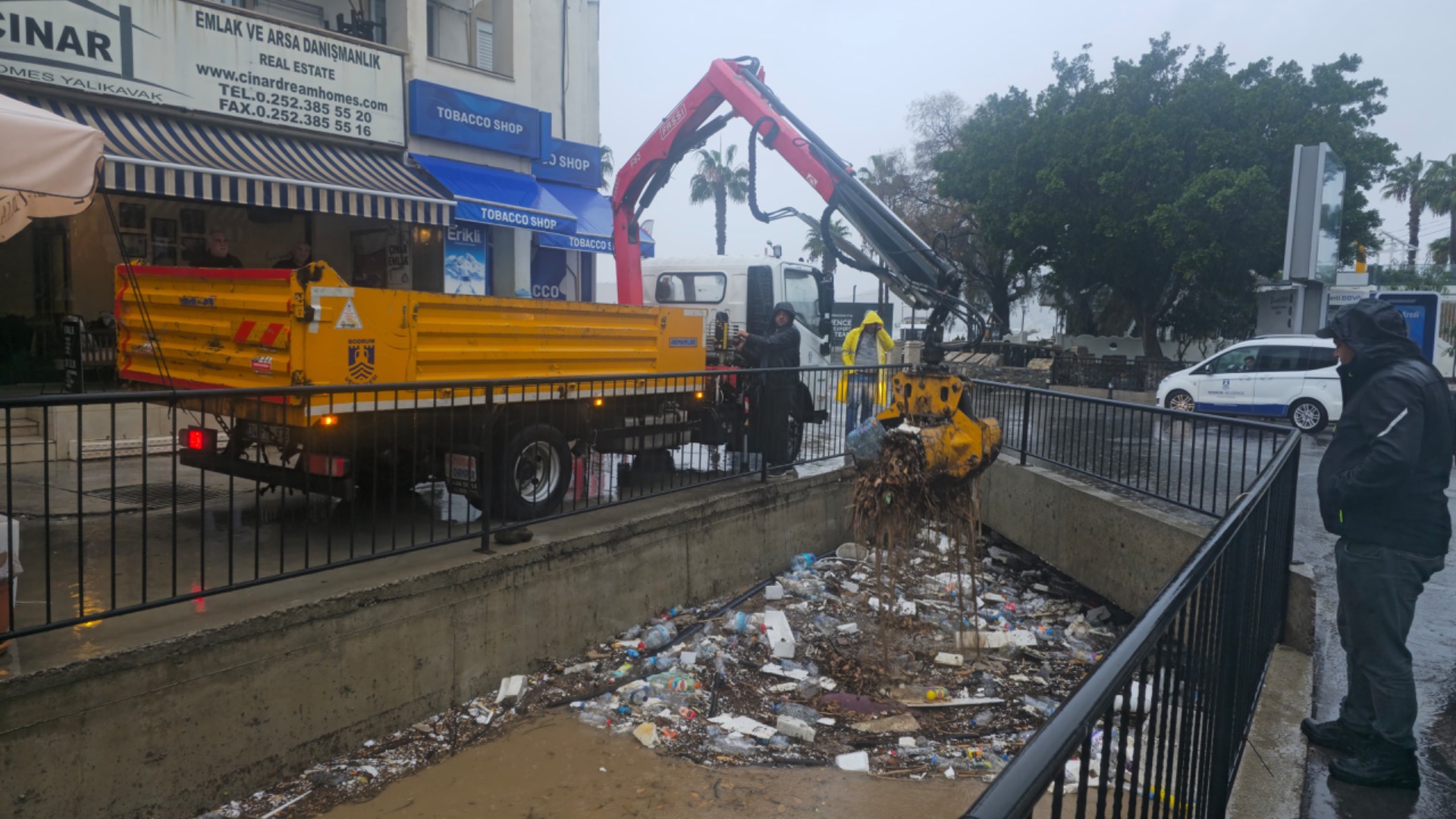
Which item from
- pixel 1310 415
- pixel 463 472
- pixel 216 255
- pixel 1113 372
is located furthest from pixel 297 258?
pixel 1113 372

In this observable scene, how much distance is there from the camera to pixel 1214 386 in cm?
1861

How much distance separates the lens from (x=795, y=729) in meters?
5.25

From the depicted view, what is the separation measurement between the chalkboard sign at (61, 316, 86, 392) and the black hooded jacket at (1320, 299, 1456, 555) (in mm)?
10830

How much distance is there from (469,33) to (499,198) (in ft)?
11.3

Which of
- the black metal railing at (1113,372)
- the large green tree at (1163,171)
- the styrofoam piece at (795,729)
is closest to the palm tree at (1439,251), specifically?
the large green tree at (1163,171)

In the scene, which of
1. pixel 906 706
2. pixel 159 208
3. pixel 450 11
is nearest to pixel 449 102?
pixel 450 11

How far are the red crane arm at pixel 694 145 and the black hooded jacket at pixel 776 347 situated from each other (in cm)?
156

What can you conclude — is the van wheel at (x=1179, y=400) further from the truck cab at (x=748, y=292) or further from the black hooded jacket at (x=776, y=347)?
the black hooded jacket at (x=776, y=347)

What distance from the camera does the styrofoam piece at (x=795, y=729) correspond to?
5.21 meters

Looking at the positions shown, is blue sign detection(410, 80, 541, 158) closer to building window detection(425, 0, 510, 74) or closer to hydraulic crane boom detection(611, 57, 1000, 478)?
building window detection(425, 0, 510, 74)

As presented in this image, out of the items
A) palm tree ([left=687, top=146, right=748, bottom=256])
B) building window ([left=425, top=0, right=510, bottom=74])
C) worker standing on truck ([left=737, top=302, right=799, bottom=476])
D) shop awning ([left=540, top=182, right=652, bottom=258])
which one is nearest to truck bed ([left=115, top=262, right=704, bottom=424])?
worker standing on truck ([left=737, top=302, right=799, bottom=476])

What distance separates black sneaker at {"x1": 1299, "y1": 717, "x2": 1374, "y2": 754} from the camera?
4047mm

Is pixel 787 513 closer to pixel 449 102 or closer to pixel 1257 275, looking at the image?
pixel 449 102

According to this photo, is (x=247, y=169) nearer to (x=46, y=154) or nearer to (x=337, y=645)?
(x=46, y=154)
